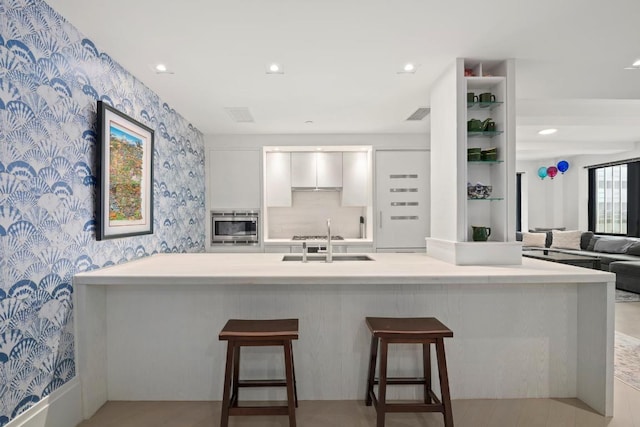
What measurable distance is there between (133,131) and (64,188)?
92 centimetres

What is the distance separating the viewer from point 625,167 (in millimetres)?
6840

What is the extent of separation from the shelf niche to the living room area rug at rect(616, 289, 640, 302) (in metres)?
3.68

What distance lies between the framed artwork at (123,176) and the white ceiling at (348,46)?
45cm

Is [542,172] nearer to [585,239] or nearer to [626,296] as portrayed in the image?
[585,239]

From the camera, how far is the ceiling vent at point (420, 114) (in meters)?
3.90

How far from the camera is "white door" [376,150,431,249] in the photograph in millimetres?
5148

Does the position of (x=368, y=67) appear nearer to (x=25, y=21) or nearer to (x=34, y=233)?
(x=25, y=21)

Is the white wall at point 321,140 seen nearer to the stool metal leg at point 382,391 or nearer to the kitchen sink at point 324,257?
the kitchen sink at point 324,257

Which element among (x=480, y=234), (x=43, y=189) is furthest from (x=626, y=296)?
(x=43, y=189)

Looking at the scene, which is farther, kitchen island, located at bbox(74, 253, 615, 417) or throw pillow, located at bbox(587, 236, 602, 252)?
throw pillow, located at bbox(587, 236, 602, 252)

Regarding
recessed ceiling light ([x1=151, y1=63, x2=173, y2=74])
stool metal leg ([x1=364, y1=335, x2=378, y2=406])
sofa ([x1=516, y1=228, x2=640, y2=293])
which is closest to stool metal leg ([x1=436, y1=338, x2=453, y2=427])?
stool metal leg ([x1=364, y1=335, x2=378, y2=406])

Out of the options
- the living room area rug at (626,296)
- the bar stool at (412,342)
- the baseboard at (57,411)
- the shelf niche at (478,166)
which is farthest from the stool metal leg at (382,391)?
the living room area rug at (626,296)

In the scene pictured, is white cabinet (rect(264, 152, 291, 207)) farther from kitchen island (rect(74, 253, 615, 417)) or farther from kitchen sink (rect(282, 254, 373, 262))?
kitchen island (rect(74, 253, 615, 417))

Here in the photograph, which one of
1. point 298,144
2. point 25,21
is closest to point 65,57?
point 25,21
